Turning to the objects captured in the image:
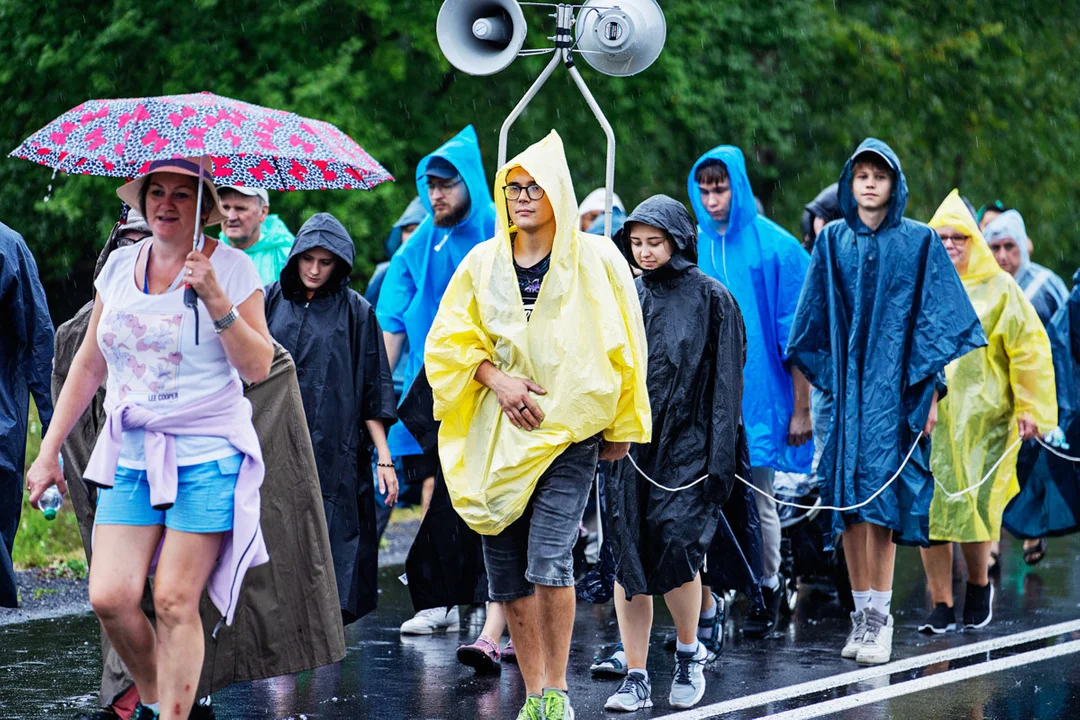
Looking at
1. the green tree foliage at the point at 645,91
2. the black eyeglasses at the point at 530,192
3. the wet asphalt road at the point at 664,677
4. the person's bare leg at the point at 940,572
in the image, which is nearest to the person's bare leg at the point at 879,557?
the wet asphalt road at the point at 664,677

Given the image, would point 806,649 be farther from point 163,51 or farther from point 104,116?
point 163,51

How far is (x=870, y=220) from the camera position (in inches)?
321

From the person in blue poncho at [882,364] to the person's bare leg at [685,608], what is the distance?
1254mm

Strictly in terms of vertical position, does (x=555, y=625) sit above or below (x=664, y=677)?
above

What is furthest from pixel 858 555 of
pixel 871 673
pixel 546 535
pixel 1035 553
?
pixel 1035 553

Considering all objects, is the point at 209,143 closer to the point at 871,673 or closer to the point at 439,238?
the point at 439,238

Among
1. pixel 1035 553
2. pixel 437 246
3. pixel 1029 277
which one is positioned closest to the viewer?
pixel 437 246

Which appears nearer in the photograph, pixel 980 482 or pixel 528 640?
pixel 528 640

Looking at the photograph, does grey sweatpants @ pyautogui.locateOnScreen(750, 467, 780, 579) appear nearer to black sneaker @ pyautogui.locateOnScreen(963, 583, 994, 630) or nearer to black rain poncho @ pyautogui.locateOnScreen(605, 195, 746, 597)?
black sneaker @ pyautogui.locateOnScreen(963, 583, 994, 630)

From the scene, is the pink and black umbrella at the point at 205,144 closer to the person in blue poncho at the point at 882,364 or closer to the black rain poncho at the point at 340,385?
the black rain poncho at the point at 340,385

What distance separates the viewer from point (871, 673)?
294 inches

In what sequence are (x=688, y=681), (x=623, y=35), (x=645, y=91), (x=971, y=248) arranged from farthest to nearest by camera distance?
1. (x=645, y=91)
2. (x=971, y=248)
3. (x=623, y=35)
4. (x=688, y=681)

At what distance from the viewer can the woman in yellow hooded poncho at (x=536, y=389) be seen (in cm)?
597

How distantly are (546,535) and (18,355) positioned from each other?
268 cm
